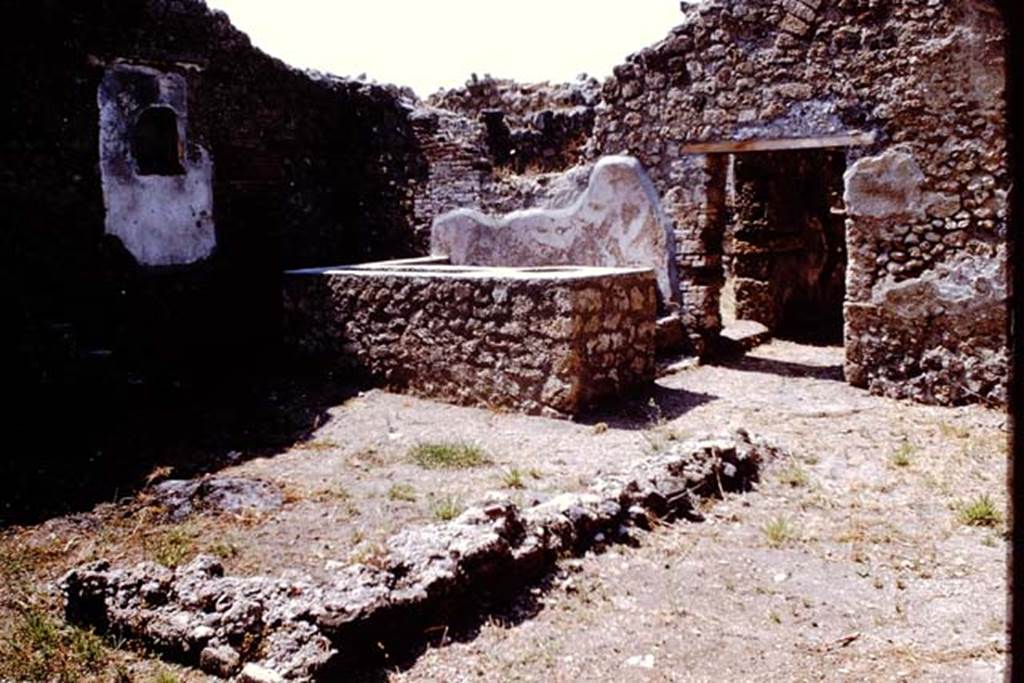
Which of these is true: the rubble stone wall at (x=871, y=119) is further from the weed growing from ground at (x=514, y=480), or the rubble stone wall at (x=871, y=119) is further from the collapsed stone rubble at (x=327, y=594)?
the collapsed stone rubble at (x=327, y=594)

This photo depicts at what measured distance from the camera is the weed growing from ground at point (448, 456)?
5641mm

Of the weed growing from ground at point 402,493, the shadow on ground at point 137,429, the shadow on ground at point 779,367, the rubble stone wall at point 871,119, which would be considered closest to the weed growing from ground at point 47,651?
the shadow on ground at point 137,429

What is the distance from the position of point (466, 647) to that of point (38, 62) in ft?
24.0

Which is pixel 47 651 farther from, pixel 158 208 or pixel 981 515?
pixel 158 208

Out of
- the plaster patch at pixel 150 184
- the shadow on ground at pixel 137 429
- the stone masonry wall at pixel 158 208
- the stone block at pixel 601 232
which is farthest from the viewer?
the stone block at pixel 601 232

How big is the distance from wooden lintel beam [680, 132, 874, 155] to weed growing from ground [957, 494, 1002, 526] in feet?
12.3

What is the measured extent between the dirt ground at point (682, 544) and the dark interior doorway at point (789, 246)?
152 inches

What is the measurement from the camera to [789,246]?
1112 cm

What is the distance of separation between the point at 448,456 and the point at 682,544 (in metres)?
1.91

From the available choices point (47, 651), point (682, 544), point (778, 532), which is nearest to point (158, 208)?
point (47, 651)

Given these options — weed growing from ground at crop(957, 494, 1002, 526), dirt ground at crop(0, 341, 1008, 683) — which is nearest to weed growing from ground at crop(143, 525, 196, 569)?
dirt ground at crop(0, 341, 1008, 683)

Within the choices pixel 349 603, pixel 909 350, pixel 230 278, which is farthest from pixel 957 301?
pixel 230 278

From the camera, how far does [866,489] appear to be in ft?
16.9

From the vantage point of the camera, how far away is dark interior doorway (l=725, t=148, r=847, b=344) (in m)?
10.8
